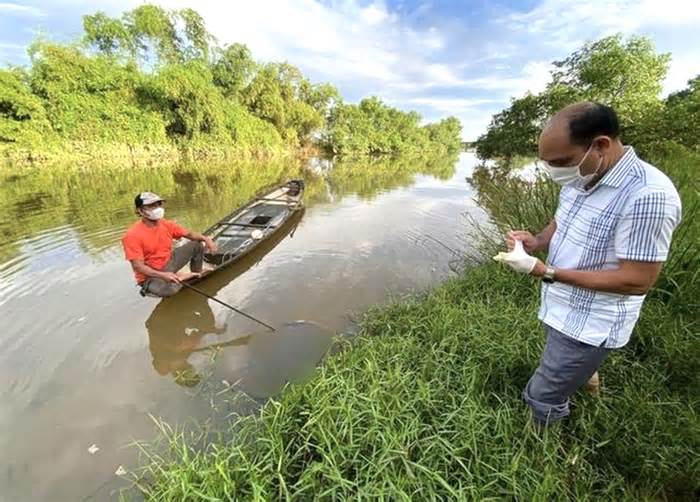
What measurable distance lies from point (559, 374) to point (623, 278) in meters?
0.59

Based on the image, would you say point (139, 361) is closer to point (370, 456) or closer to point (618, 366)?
point (370, 456)

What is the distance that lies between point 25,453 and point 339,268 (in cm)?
402

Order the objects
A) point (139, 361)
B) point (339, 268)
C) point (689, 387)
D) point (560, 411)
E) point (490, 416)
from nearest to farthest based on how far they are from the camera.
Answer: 1. point (560, 411)
2. point (490, 416)
3. point (689, 387)
4. point (139, 361)
5. point (339, 268)

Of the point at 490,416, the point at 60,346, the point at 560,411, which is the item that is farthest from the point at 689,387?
the point at 60,346

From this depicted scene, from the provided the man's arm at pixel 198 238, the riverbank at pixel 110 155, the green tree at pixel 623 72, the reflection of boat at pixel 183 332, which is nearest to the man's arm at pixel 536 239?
the reflection of boat at pixel 183 332

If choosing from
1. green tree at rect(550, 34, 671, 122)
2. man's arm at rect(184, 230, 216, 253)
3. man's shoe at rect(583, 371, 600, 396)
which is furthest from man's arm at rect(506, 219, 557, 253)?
green tree at rect(550, 34, 671, 122)

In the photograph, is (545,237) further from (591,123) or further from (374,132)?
(374,132)

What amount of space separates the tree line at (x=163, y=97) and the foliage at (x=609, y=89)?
68.5ft

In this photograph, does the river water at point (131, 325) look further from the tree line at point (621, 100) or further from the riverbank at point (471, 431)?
the tree line at point (621, 100)

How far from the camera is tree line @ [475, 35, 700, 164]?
7582mm

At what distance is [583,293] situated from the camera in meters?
1.35

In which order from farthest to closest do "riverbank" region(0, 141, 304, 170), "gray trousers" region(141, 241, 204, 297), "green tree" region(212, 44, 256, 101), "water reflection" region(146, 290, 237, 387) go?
"green tree" region(212, 44, 256, 101) < "riverbank" region(0, 141, 304, 170) < "gray trousers" region(141, 241, 204, 297) < "water reflection" region(146, 290, 237, 387)

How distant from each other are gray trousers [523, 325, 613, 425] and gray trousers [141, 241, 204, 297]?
3702 mm

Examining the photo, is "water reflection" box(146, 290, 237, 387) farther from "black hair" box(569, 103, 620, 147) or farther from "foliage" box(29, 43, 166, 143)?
"foliage" box(29, 43, 166, 143)
